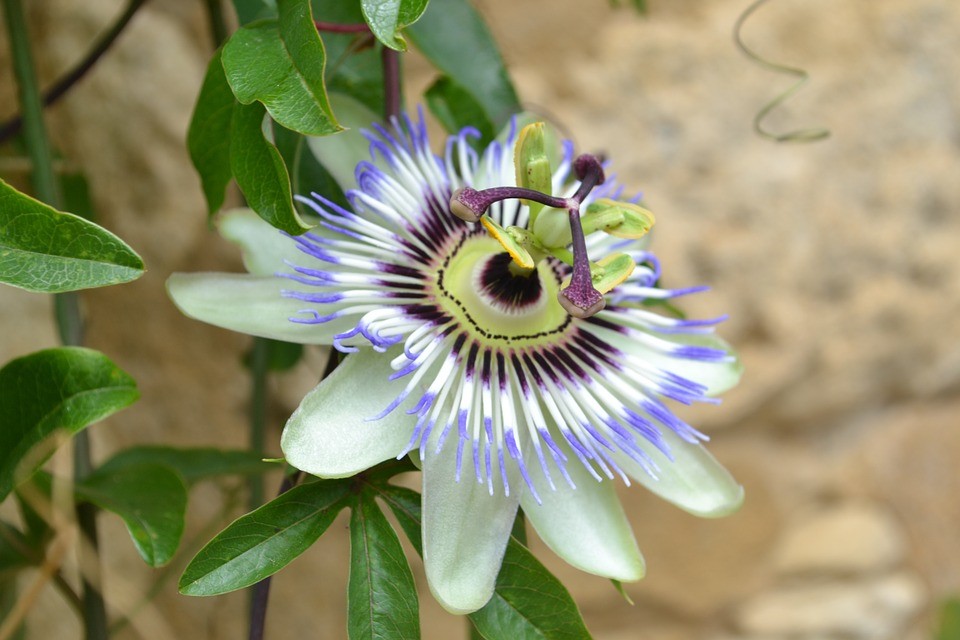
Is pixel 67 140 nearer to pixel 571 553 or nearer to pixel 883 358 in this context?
pixel 571 553

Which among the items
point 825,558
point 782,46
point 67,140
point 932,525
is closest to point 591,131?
point 782,46

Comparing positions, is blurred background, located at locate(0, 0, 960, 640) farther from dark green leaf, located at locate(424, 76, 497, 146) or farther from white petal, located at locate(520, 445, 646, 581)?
white petal, located at locate(520, 445, 646, 581)

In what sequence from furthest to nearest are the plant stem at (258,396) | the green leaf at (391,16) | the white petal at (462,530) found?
the plant stem at (258,396) → the white petal at (462,530) → the green leaf at (391,16)

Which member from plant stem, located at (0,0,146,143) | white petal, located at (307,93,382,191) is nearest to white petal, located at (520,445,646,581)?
white petal, located at (307,93,382,191)

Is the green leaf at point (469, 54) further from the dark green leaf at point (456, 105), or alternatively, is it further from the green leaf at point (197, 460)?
the green leaf at point (197, 460)

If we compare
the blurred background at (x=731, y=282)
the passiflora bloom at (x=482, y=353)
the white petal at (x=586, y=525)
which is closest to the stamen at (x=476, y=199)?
the passiflora bloom at (x=482, y=353)
